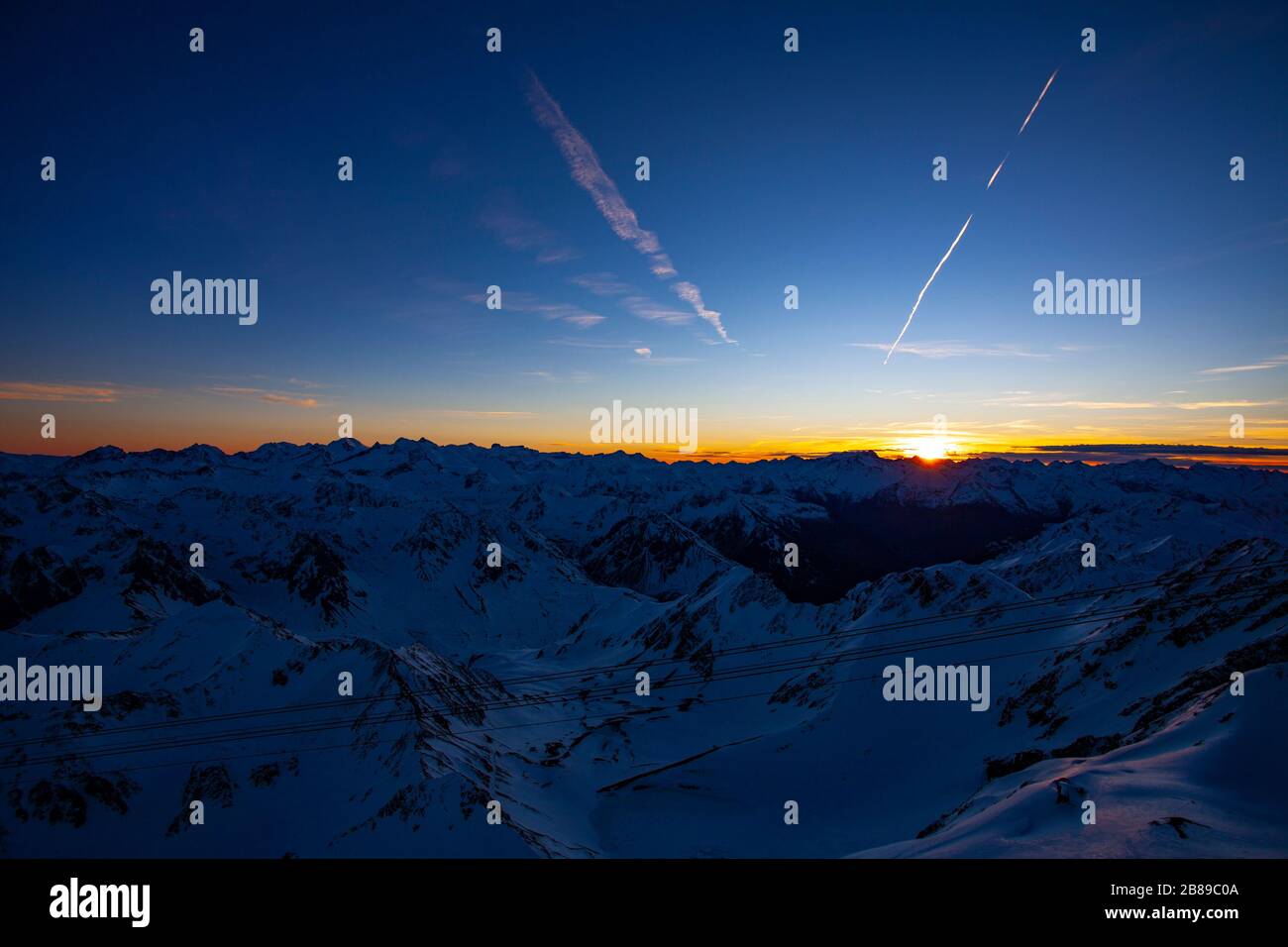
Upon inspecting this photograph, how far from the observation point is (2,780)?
79.6 m

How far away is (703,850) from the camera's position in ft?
215

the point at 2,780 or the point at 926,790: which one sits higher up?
the point at 926,790

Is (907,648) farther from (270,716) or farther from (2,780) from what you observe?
(2,780)

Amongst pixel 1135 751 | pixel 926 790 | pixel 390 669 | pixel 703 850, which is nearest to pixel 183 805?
pixel 390 669

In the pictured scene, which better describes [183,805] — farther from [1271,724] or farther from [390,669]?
[1271,724]

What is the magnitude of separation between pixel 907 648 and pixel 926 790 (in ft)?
120

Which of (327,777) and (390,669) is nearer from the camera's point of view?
(327,777)

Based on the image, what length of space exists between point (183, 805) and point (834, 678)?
9755cm

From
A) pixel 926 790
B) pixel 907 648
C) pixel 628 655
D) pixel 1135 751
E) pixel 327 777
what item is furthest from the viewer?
pixel 628 655
